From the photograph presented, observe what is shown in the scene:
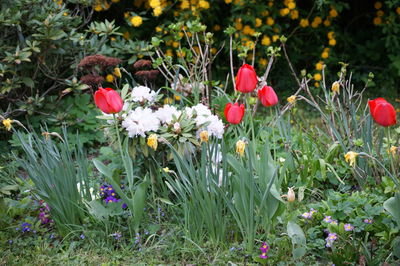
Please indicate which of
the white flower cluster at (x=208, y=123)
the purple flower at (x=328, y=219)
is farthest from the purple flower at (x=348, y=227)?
the white flower cluster at (x=208, y=123)

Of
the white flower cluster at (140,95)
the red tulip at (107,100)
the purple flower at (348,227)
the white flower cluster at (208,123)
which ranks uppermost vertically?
the red tulip at (107,100)

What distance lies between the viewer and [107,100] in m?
Answer: 2.40

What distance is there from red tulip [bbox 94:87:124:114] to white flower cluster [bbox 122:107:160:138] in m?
0.31

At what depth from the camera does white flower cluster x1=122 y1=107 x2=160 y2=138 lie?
273 centimetres

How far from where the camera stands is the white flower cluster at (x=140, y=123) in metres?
2.73

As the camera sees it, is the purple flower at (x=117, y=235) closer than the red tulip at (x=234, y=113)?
No

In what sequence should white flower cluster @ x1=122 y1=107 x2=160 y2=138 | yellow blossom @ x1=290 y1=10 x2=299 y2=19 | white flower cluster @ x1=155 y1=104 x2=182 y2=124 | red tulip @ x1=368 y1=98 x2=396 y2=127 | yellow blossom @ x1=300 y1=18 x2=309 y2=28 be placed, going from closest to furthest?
1. red tulip @ x1=368 y1=98 x2=396 y2=127
2. white flower cluster @ x1=122 y1=107 x2=160 y2=138
3. white flower cluster @ x1=155 y1=104 x2=182 y2=124
4. yellow blossom @ x1=290 y1=10 x2=299 y2=19
5. yellow blossom @ x1=300 y1=18 x2=309 y2=28

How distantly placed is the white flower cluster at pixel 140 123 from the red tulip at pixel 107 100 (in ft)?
1.03

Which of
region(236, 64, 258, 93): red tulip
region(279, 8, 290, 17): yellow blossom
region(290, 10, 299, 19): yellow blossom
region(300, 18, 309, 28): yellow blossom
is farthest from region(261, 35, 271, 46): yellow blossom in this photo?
region(236, 64, 258, 93): red tulip

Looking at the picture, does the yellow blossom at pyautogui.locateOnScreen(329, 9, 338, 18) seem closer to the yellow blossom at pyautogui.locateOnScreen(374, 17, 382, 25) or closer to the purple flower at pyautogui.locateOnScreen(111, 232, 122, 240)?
the yellow blossom at pyautogui.locateOnScreen(374, 17, 382, 25)

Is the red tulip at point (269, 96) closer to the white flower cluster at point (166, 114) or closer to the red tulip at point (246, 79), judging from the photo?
the red tulip at point (246, 79)

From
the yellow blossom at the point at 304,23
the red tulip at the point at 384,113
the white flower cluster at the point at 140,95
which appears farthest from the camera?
the yellow blossom at the point at 304,23

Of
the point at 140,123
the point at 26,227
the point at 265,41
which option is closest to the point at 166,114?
the point at 140,123

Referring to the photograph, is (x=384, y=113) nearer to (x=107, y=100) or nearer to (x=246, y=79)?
(x=246, y=79)
